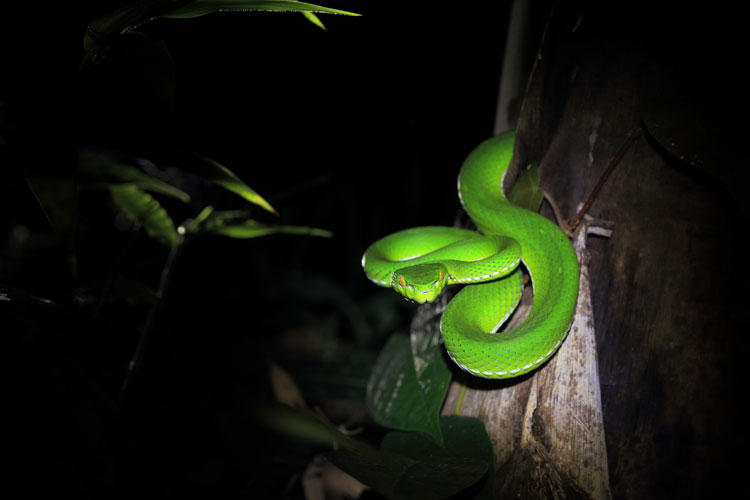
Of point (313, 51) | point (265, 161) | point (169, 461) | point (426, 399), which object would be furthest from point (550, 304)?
point (265, 161)

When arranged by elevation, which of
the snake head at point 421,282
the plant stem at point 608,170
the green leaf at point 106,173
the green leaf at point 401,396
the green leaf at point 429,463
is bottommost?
the green leaf at point 401,396

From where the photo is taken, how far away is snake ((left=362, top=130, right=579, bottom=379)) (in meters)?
1.36

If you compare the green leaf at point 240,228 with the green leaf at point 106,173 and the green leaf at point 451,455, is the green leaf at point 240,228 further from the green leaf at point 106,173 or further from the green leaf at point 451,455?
the green leaf at point 451,455

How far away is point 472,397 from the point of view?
156 cm

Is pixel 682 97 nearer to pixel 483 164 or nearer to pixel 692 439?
pixel 483 164

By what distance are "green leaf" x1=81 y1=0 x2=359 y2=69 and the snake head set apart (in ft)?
3.19

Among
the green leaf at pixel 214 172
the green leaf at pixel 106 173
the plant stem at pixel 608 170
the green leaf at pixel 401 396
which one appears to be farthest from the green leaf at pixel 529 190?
the green leaf at pixel 106 173

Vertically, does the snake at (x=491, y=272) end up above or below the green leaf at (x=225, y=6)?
below

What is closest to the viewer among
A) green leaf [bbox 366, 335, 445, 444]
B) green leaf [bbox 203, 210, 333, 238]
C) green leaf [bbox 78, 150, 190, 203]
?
green leaf [bbox 366, 335, 445, 444]

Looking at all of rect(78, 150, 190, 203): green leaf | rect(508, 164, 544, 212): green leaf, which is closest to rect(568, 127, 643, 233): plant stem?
rect(508, 164, 544, 212): green leaf

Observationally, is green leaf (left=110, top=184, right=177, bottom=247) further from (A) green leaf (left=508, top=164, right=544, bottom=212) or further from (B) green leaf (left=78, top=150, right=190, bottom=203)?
(A) green leaf (left=508, top=164, right=544, bottom=212)

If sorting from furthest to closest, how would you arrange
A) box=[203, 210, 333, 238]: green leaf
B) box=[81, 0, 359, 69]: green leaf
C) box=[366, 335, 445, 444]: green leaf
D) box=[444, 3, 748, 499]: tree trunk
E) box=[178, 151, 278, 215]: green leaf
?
box=[203, 210, 333, 238]: green leaf → box=[366, 335, 445, 444]: green leaf → box=[178, 151, 278, 215]: green leaf → box=[444, 3, 748, 499]: tree trunk → box=[81, 0, 359, 69]: green leaf

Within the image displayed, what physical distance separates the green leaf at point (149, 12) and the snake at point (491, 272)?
1023 millimetres

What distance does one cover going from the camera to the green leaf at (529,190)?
158 cm
